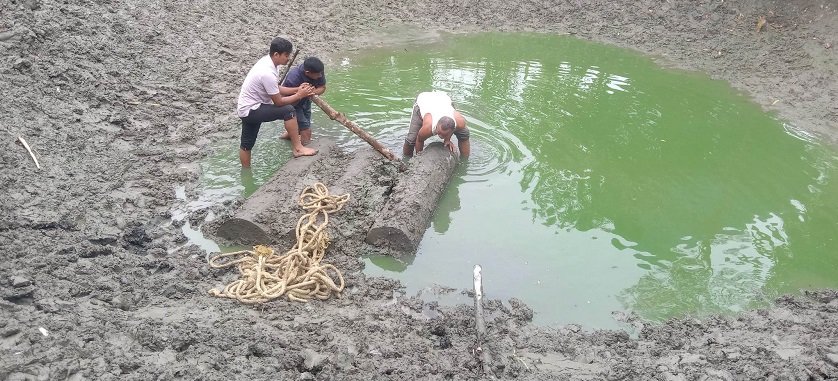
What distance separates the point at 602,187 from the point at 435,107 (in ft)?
6.90

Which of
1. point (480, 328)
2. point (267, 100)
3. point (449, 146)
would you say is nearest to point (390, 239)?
point (480, 328)

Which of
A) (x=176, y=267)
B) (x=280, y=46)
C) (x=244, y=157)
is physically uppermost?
(x=280, y=46)

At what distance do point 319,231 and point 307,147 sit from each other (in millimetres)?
1903

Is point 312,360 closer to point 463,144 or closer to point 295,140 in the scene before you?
point 295,140

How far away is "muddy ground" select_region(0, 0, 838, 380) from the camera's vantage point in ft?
14.6

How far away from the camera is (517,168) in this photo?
Answer: 25.7 ft

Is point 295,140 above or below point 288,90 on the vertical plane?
below

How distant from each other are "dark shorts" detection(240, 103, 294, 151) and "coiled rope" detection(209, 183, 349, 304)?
1.40 meters

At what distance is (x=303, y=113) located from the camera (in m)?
7.91

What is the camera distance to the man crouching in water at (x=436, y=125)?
717cm

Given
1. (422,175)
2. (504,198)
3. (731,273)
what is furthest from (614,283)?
(422,175)

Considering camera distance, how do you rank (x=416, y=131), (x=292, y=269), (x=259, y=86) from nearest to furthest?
(x=292, y=269) → (x=259, y=86) → (x=416, y=131)

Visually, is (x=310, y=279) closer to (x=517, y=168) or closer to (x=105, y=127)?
(x=517, y=168)

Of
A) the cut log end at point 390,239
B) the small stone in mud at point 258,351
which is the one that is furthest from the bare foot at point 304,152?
the small stone in mud at point 258,351
